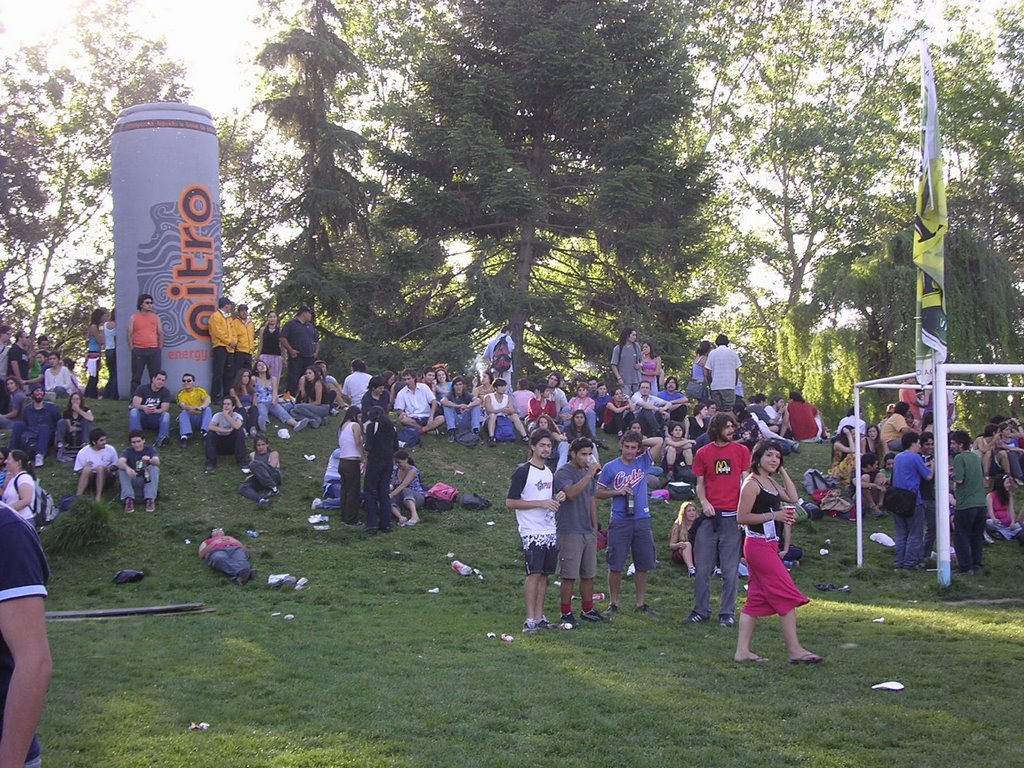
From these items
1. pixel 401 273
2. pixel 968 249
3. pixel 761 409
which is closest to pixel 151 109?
pixel 401 273

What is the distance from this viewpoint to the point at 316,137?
2845 cm

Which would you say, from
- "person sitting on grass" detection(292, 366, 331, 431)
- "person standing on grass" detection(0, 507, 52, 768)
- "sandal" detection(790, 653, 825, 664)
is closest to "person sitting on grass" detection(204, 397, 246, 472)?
"person sitting on grass" detection(292, 366, 331, 431)

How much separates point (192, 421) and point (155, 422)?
0.58 metres

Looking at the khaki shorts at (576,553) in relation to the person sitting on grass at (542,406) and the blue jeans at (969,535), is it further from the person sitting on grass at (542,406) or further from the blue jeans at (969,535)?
the person sitting on grass at (542,406)

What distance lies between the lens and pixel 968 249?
2416 cm

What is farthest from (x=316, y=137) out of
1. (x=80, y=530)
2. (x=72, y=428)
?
(x=80, y=530)

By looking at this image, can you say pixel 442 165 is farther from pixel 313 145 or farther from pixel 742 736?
pixel 742 736

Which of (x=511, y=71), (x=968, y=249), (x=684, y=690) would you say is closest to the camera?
(x=684, y=690)

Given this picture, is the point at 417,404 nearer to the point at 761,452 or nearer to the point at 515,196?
the point at 515,196

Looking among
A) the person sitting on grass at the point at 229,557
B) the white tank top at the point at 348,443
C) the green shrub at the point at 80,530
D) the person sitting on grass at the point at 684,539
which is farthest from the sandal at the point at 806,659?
the green shrub at the point at 80,530

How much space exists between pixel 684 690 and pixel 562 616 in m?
3.05

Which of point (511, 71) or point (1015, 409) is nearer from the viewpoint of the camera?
point (1015, 409)

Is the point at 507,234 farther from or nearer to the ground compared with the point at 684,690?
farther from the ground

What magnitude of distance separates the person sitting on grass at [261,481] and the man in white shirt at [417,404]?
3133 mm
